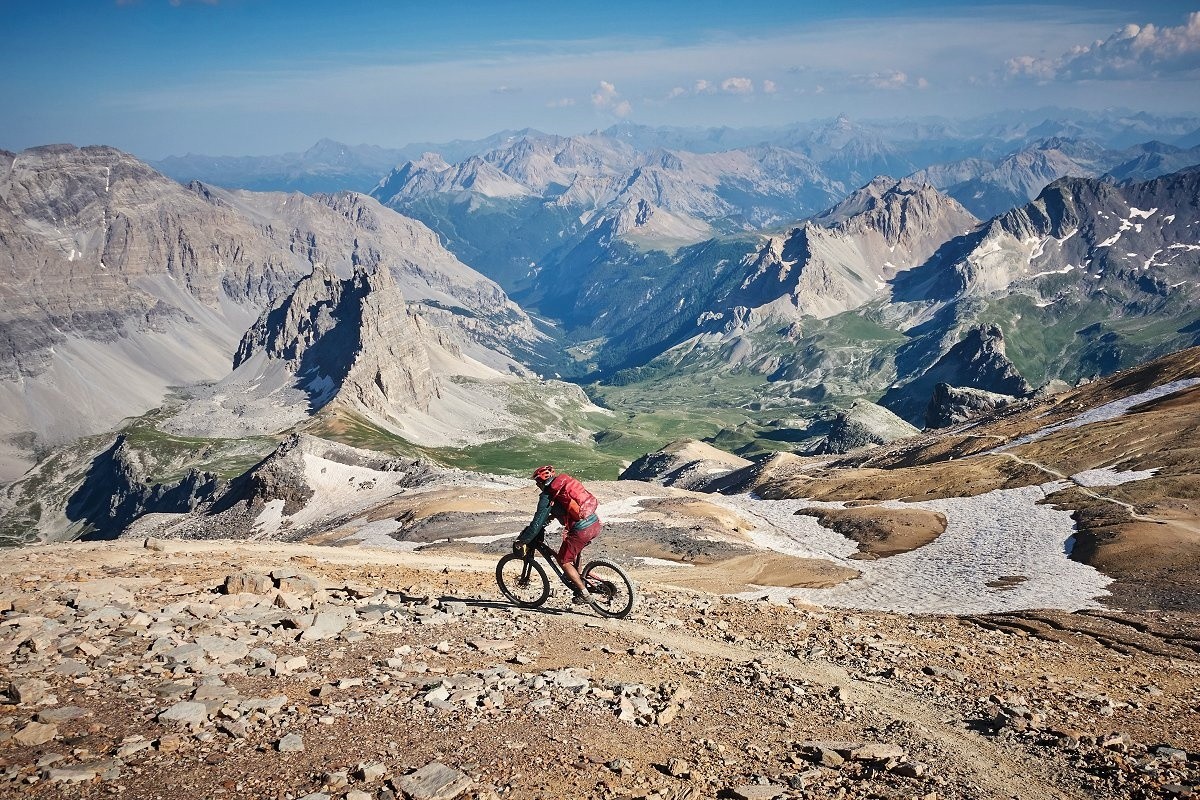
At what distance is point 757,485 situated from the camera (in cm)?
9281

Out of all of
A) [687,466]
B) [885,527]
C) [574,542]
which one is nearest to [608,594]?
[574,542]

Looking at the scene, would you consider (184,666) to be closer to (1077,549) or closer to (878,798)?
(878,798)

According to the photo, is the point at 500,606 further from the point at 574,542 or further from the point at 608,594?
the point at 574,542

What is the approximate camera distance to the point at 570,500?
21438 mm

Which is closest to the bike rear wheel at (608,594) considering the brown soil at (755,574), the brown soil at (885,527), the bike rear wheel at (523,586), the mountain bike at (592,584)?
the mountain bike at (592,584)

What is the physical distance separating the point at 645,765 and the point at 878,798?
12.2ft

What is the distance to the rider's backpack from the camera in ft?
70.3

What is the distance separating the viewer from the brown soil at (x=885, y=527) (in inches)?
2069

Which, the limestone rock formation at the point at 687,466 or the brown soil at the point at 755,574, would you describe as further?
the limestone rock formation at the point at 687,466

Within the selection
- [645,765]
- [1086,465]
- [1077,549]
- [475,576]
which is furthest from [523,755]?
[1086,465]

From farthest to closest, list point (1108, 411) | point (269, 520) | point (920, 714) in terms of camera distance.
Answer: point (269, 520)
point (1108, 411)
point (920, 714)

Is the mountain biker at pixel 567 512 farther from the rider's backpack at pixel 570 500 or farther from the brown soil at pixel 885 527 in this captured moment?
the brown soil at pixel 885 527

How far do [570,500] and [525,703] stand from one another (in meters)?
6.84

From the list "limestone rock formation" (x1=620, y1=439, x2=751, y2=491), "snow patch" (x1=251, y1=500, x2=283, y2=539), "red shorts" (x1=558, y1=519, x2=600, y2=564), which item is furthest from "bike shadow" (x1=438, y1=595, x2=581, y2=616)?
"limestone rock formation" (x1=620, y1=439, x2=751, y2=491)
